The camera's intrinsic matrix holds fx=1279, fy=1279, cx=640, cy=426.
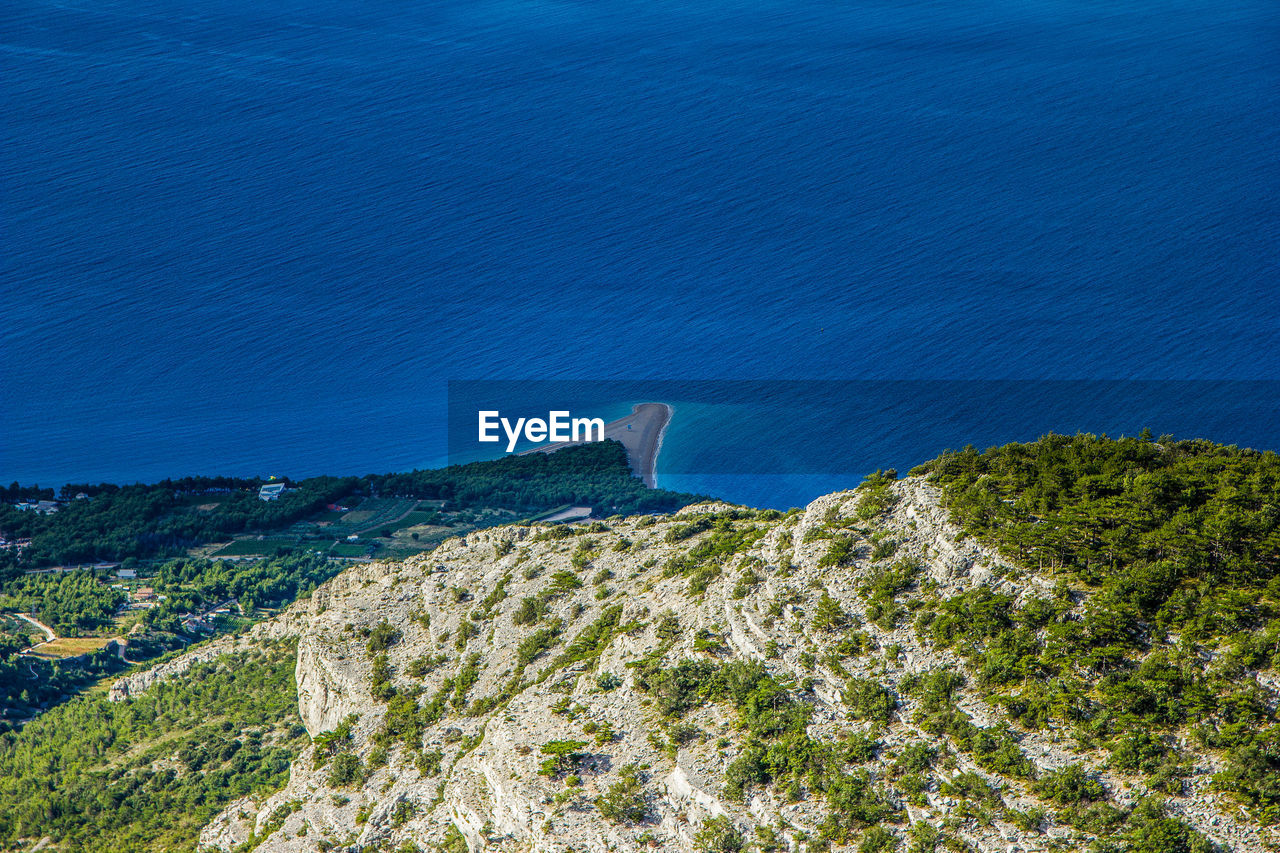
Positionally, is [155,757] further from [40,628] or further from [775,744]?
[775,744]

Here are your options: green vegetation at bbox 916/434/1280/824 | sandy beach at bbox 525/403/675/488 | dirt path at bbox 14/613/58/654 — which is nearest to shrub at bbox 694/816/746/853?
green vegetation at bbox 916/434/1280/824

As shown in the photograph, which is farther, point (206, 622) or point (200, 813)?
point (206, 622)

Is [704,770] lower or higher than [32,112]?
lower

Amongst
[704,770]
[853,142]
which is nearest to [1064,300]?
[853,142]

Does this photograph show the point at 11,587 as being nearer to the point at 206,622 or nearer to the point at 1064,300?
the point at 206,622

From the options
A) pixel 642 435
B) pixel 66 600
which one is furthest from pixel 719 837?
pixel 642 435

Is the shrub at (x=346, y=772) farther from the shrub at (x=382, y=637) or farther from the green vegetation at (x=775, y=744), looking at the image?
the green vegetation at (x=775, y=744)
